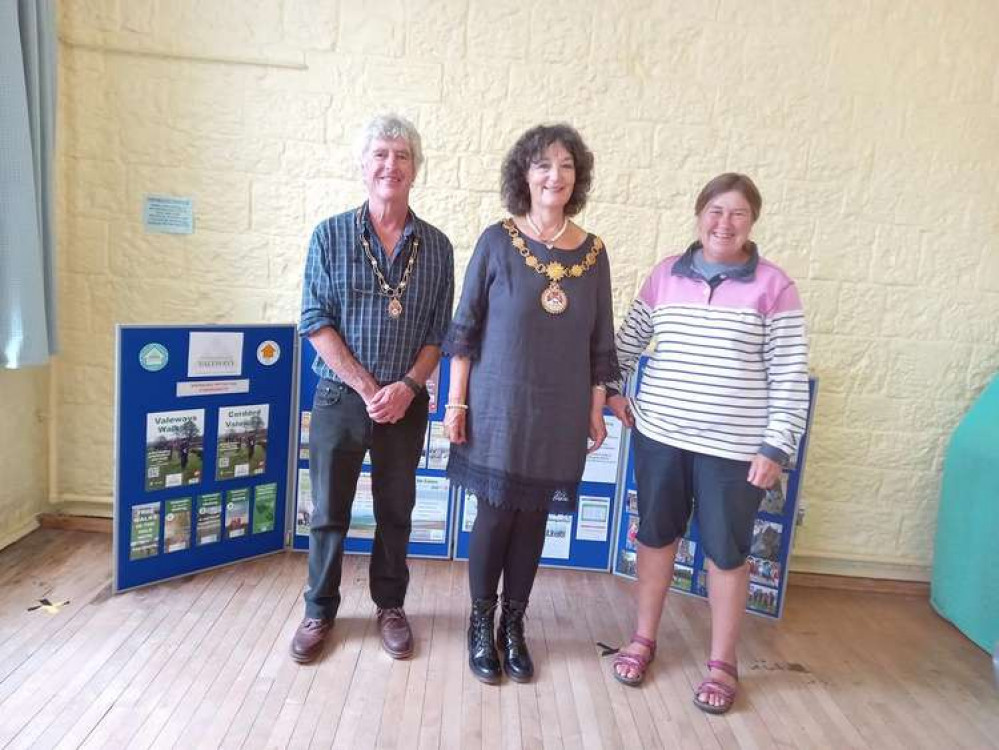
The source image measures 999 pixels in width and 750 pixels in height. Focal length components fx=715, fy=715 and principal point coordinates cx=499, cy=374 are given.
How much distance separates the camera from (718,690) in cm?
205

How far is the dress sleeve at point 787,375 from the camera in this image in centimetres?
193

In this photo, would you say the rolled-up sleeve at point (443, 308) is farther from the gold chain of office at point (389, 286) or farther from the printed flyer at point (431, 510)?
the printed flyer at point (431, 510)

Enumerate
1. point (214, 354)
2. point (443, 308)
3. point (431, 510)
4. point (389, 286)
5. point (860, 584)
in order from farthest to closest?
point (860, 584), point (431, 510), point (214, 354), point (443, 308), point (389, 286)

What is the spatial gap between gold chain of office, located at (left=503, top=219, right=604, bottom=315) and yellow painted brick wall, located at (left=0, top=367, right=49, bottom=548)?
2.05 metres

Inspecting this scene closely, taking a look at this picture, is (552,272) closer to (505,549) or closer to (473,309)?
(473,309)

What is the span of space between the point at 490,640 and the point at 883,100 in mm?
2448

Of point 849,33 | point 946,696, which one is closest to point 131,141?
point 849,33

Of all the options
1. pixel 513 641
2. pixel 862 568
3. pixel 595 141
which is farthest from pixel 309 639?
pixel 862 568

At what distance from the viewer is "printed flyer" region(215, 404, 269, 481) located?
2586 millimetres

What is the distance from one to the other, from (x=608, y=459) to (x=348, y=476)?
1126 millimetres

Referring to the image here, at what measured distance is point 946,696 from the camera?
2219mm

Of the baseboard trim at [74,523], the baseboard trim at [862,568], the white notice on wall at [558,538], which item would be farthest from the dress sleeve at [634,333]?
the baseboard trim at [74,523]

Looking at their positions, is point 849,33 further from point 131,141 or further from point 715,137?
point 131,141

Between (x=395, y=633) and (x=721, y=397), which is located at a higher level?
(x=721, y=397)
